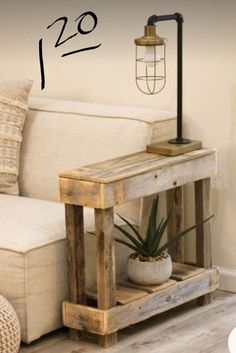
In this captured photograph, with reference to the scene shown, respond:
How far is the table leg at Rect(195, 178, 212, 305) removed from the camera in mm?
3418

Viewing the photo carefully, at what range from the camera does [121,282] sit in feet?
10.8

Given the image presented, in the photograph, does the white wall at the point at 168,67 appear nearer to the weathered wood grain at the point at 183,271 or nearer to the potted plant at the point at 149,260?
the weathered wood grain at the point at 183,271

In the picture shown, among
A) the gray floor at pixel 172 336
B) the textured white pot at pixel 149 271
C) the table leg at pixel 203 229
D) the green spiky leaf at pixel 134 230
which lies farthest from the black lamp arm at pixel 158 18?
the gray floor at pixel 172 336

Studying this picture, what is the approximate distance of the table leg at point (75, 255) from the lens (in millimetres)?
3072

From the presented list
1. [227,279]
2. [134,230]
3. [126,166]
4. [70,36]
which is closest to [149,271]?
[134,230]

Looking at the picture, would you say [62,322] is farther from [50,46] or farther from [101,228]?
[50,46]

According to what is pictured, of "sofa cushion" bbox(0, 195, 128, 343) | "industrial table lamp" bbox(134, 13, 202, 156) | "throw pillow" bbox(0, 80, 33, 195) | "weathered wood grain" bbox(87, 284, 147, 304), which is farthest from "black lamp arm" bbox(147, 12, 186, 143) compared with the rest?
"throw pillow" bbox(0, 80, 33, 195)

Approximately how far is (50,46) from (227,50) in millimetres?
889

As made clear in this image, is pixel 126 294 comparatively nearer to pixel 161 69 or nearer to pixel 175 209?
pixel 175 209

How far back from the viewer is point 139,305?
3.12 meters

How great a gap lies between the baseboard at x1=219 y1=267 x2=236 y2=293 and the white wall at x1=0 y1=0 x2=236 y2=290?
1.3 inches

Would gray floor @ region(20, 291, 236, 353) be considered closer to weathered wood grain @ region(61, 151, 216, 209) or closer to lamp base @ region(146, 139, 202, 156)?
weathered wood grain @ region(61, 151, 216, 209)

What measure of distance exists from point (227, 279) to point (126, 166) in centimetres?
80

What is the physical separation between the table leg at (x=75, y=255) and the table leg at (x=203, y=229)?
1.79 ft
